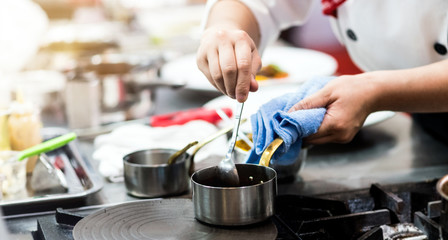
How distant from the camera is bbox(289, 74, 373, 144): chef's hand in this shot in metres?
1.13

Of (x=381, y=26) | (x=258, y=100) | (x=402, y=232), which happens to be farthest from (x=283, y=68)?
(x=402, y=232)

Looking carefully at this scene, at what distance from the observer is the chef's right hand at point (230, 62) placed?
3.50ft

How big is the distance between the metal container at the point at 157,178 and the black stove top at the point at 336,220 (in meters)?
0.11

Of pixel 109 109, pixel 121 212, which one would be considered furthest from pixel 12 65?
pixel 121 212

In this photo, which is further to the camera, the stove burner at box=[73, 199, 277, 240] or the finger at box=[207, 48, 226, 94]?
the finger at box=[207, 48, 226, 94]

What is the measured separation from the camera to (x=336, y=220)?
1.05 meters

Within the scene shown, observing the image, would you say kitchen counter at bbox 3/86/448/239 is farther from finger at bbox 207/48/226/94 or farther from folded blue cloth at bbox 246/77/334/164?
finger at bbox 207/48/226/94

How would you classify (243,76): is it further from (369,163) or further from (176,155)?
(369,163)

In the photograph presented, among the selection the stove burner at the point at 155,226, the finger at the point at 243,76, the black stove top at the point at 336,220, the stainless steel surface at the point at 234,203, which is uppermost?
the finger at the point at 243,76

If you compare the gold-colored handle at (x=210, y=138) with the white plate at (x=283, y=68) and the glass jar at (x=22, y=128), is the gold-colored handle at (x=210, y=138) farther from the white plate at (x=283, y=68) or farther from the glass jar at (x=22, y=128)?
the white plate at (x=283, y=68)

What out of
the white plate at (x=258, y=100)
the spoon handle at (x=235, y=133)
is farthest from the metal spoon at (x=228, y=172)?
the white plate at (x=258, y=100)

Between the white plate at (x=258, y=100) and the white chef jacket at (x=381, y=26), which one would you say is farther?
the white plate at (x=258, y=100)

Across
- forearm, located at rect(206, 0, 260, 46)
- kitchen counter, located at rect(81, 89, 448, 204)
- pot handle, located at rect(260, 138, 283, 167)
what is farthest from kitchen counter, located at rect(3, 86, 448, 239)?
forearm, located at rect(206, 0, 260, 46)

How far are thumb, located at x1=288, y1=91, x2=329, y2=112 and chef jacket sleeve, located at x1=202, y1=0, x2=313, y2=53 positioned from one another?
1.79 ft
